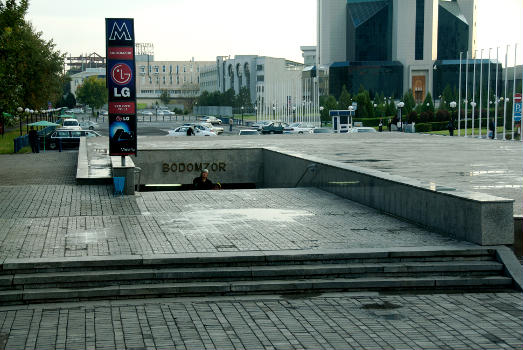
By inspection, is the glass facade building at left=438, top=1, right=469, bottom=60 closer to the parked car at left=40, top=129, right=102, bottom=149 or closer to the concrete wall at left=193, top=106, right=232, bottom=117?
the concrete wall at left=193, top=106, right=232, bottom=117

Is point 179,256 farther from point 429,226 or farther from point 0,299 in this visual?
point 429,226

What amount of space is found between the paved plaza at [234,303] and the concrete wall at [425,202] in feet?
0.97

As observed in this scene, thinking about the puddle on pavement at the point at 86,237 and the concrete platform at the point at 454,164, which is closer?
the puddle on pavement at the point at 86,237

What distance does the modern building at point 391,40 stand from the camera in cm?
10831

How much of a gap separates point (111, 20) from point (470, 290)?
9.89 metres

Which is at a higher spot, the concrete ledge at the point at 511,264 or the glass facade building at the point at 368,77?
the glass facade building at the point at 368,77

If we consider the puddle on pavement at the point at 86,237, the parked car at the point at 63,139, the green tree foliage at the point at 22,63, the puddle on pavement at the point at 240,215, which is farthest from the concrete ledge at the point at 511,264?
the parked car at the point at 63,139

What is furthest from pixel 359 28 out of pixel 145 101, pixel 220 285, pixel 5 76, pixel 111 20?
pixel 220 285

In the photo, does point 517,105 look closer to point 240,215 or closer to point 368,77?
point 240,215

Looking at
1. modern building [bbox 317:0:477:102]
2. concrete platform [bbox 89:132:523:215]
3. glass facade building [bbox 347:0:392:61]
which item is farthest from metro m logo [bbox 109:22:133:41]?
glass facade building [bbox 347:0:392:61]

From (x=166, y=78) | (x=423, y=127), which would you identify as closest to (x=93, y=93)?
(x=423, y=127)

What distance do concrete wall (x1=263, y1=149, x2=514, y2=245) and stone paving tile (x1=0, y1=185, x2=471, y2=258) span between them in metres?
0.23

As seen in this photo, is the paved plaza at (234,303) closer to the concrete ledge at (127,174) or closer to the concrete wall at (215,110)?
the concrete ledge at (127,174)

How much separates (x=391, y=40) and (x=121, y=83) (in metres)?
99.9
